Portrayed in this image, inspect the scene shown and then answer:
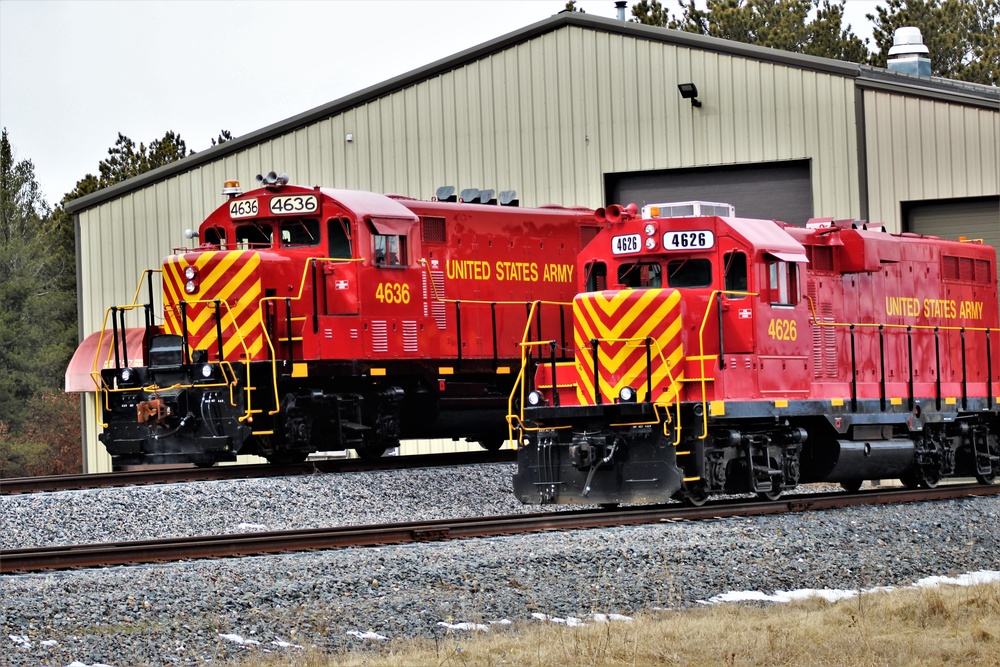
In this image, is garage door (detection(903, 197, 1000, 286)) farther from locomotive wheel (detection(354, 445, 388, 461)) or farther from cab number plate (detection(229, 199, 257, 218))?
cab number plate (detection(229, 199, 257, 218))

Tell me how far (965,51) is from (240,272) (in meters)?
60.6

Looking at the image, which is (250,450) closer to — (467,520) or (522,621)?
(467,520)

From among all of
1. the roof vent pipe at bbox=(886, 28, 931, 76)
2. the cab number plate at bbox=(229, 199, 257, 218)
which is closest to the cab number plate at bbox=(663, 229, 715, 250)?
the cab number plate at bbox=(229, 199, 257, 218)

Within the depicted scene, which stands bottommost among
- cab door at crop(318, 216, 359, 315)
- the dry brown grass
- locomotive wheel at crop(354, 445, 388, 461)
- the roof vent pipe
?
the dry brown grass

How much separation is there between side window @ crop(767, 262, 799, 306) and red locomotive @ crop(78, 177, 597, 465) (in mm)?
5092

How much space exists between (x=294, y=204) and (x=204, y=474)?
378 cm

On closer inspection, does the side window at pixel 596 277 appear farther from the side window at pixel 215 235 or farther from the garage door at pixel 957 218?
the garage door at pixel 957 218

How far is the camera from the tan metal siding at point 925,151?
77.2 ft

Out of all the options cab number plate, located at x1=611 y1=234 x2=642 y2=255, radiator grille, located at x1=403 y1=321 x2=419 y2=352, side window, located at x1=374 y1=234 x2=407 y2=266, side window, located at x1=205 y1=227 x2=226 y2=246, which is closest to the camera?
cab number plate, located at x1=611 y1=234 x2=642 y2=255

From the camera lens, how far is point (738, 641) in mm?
8945

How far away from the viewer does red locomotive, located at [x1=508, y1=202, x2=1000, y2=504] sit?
15.1 m

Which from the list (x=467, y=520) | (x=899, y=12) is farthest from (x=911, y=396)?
(x=899, y=12)

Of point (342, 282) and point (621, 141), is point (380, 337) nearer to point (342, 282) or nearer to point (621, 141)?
point (342, 282)

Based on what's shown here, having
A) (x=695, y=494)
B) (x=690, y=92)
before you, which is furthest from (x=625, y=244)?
(x=690, y=92)
